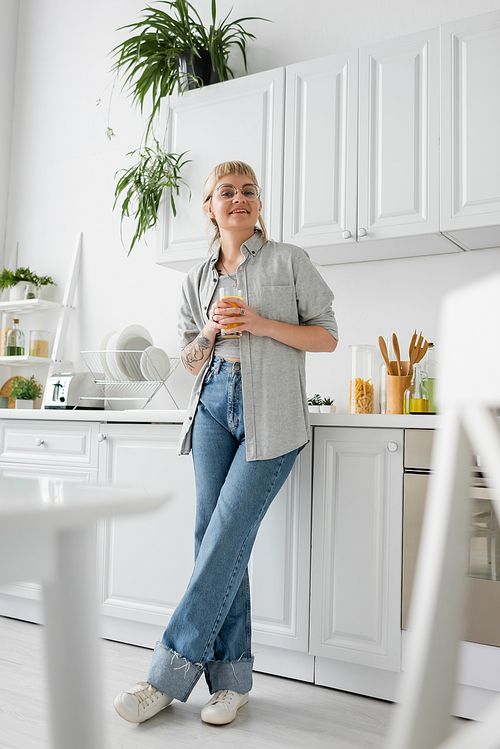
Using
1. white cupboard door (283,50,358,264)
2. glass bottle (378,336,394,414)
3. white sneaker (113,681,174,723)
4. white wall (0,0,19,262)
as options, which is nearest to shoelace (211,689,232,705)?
white sneaker (113,681,174,723)

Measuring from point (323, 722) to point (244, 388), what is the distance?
903 mm

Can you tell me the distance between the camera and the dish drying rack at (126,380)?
2.79 meters

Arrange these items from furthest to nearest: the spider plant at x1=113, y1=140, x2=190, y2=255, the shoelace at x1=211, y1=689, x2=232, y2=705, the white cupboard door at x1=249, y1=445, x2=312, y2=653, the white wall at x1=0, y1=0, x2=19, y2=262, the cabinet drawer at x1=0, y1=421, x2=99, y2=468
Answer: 1. the white wall at x1=0, y1=0, x2=19, y2=262
2. the spider plant at x1=113, y1=140, x2=190, y2=255
3. the cabinet drawer at x1=0, y1=421, x2=99, y2=468
4. the white cupboard door at x1=249, y1=445, x2=312, y2=653
5. the shoelace at x1=211, y1=689, x2=232, y2=705

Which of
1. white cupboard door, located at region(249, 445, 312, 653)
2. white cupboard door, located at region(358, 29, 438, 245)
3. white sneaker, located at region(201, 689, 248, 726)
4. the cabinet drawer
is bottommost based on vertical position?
white sneaker, located at region(201, 689, 248, 726)

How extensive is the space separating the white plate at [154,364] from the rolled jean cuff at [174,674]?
1348 mm

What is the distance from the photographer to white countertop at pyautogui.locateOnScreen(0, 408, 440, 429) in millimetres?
1865

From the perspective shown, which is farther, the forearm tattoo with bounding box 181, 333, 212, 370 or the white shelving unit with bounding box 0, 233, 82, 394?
the white shelving unit with bounding box 0, 233, 82, 394

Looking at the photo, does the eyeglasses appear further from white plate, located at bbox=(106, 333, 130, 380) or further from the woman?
white plate, located at bbox=(106, 333, 130, 380)

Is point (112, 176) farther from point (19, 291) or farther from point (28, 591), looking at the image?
point (28, 591)

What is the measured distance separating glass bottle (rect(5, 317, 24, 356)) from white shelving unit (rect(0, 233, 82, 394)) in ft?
0.17

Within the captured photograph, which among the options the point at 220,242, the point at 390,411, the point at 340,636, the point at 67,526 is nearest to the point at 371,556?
the point at 340,636

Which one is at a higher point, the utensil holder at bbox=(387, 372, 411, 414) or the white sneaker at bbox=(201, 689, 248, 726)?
the utensil holder at bbox=(387, 372, 411, 414)

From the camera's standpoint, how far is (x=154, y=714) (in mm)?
1668

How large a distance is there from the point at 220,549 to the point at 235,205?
37.9 inches
